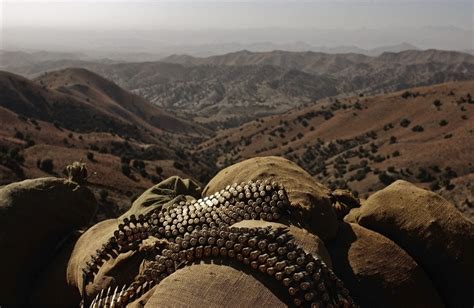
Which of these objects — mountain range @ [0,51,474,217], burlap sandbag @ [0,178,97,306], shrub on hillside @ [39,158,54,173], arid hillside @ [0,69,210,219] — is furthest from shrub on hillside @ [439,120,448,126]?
burlap sandbag @ [0,178,97,306]

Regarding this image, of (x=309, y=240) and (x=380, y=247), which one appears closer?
(x=309, y=240)

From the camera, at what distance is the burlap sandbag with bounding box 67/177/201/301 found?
3428mm

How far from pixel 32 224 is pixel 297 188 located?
2.74 metres

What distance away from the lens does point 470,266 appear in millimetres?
3467

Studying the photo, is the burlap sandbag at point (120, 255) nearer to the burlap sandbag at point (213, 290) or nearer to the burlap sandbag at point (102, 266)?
the burlap sandbag at point (102, 266)

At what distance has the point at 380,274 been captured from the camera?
11.3 ft

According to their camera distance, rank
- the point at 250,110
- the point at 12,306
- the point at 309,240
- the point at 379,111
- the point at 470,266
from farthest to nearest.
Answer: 1. the point at 250,110
2. the point at 379,111
3. the point at 12,306
4. the point at 470,266
5. the point at 309,240

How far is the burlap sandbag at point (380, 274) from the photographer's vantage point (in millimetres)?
3371

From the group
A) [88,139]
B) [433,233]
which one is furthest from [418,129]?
[433,233]

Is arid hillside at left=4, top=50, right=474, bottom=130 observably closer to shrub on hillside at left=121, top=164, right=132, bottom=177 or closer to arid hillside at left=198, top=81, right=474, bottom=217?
arid hillside at left=198, top=81, right=474, bottom=217

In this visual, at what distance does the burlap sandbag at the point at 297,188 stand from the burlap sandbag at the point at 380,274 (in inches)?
8.5

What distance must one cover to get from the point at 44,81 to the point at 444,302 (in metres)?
100

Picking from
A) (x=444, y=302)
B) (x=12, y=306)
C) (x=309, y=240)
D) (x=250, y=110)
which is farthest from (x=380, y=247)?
(x=250, y=110)

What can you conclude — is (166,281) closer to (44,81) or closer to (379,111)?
(379,111)
